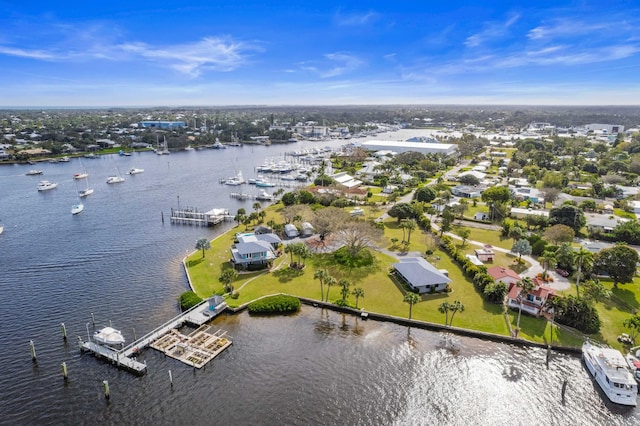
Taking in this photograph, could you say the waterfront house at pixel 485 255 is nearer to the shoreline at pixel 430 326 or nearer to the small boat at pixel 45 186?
the shoreline at pixel 430 326

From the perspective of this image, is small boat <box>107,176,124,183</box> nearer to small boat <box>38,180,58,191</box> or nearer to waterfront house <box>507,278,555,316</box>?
small boat <box>38,180,58,191</box>

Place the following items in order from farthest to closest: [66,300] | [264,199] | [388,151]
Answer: [388,151]
[264,199]
[66,300]

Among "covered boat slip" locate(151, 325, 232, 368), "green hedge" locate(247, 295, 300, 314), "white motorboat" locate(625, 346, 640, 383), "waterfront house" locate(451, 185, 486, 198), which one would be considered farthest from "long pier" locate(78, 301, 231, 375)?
"waterfront house" locate(451, 185, 486, 198)

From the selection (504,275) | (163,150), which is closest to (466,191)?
(504,275)

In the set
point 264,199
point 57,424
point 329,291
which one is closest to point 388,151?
point 264,199

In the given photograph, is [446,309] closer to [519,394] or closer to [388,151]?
[519,394]

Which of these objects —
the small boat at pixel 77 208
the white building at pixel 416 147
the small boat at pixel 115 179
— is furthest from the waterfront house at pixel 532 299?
the white building at pixel 416 147
